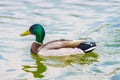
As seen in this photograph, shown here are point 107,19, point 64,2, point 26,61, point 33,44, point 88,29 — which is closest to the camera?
point 26,61

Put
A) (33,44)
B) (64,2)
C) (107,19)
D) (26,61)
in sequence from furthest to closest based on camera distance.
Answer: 1. (64,2)
2. (107,19)
3. (33,44)
4. (26,61)

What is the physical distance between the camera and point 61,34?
15188mm

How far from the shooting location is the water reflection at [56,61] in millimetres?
12609

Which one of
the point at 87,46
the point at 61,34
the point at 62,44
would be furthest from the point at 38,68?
the point at 61,34

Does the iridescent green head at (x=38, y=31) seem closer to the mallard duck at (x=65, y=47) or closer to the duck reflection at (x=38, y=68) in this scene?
the mallard duck at (x=65, y=47)

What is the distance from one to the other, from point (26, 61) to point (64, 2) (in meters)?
5.99

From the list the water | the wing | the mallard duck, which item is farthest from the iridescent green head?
the wing

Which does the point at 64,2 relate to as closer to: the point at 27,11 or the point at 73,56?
the point at 27,11

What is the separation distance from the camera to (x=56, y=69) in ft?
41.1

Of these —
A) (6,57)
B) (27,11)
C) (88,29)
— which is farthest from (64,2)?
(6,57)

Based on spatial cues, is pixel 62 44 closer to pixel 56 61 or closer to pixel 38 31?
pixel 56 61

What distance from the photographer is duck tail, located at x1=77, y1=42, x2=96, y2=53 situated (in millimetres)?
13711

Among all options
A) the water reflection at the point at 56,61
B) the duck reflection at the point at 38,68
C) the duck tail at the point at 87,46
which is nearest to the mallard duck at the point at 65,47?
the duck tail at the point at 87,46

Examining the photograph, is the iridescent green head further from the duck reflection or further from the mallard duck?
the duck reflection
